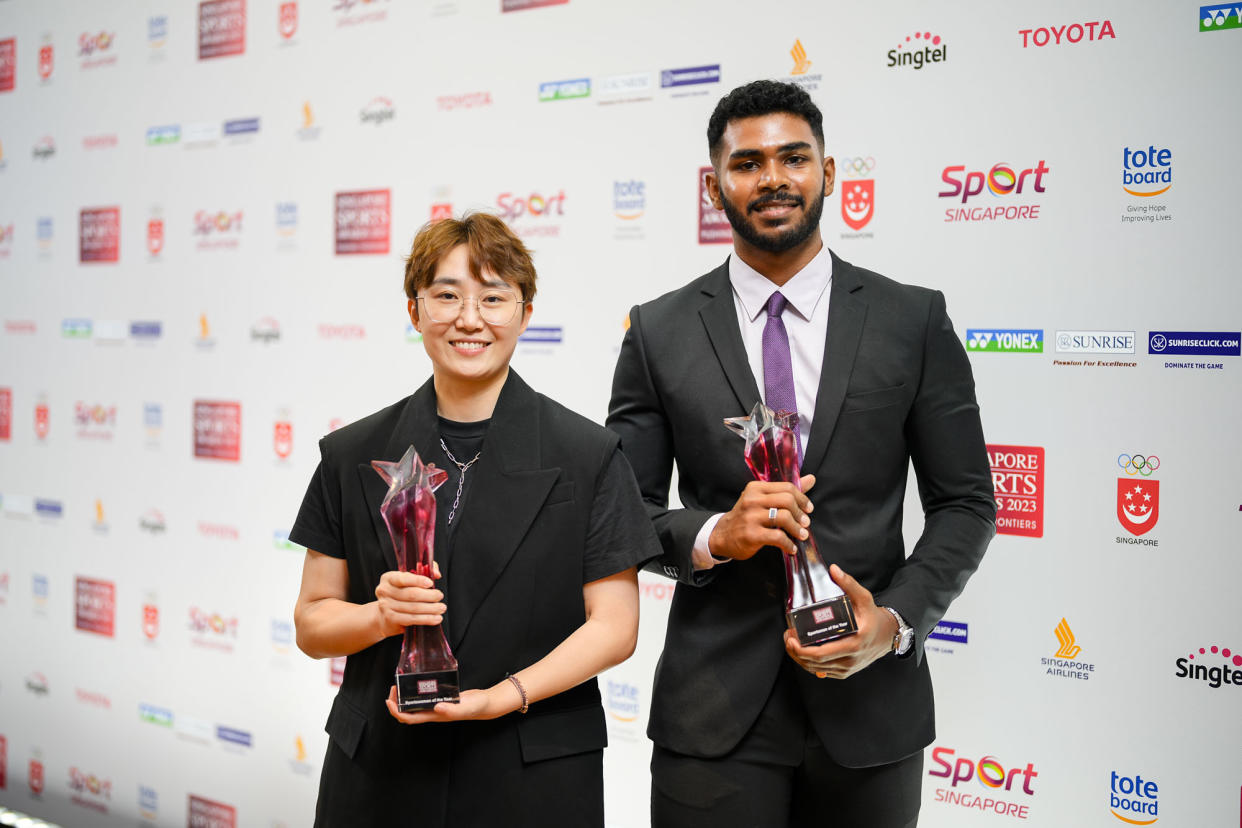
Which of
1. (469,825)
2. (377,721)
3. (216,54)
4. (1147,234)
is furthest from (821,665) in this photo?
(216,54)

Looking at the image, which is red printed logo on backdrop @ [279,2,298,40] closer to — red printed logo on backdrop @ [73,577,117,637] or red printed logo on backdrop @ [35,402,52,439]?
red printed logo on backdrop @ [35,402,52,439]

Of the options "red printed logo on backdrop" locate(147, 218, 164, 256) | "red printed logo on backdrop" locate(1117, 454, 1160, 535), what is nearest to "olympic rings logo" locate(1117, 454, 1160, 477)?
"red printed logo on backdrop" locate(1117, 454, 1160, 535)

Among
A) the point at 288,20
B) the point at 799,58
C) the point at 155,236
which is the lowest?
the point at 155,236

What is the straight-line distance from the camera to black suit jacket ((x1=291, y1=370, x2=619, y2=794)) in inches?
61.1

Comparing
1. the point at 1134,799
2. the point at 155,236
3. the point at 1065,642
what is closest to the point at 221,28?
the point at 155,236

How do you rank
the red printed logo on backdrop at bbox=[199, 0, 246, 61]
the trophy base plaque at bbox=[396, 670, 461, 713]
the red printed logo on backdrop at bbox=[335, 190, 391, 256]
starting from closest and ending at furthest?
the trophy base plaque at bbox=[396, 670, 461, 713] → the red printed logo on backdrop at bbox=[335, 190, 391, 256] → the red printed logo on backdrop at bbox=[199, 0, 246, 61]

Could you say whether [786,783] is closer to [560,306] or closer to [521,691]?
[521,691]

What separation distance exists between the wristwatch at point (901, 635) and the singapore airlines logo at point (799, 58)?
1.59 m

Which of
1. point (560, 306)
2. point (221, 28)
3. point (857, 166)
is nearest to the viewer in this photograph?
point (857, 166)

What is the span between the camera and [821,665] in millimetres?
1484

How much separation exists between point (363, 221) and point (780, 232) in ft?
6.74

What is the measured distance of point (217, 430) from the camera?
370 centimetres

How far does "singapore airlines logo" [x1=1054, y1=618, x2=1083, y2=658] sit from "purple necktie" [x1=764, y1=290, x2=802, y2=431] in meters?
1.12

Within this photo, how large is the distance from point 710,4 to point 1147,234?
127 centimetres
